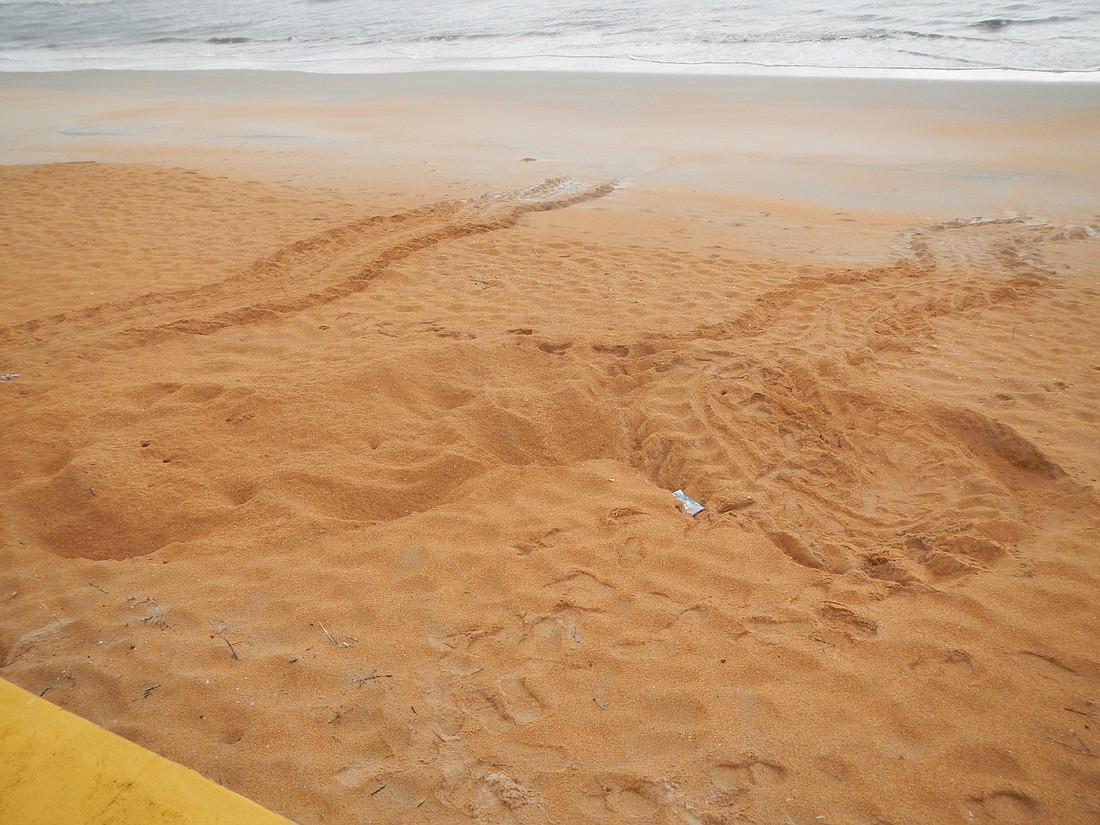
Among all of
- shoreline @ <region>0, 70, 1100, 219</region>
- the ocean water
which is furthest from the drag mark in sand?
the ocean water

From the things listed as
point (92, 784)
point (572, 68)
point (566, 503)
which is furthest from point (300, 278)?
point (572, 68)

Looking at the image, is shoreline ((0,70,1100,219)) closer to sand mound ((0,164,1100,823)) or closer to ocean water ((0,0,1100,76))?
ocean water ((0,0,1100,76))

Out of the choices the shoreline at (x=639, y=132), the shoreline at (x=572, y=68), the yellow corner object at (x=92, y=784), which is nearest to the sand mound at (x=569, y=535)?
the yellow corner object at (x=92, y=784)

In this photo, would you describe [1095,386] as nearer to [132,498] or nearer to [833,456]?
[833,456]

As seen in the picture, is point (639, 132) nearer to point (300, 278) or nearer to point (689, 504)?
point (300, 278)

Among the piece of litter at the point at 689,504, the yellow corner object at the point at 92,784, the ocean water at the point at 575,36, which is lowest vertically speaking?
the piece of litter at the point at 689,504

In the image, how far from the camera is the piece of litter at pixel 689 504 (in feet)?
11.9

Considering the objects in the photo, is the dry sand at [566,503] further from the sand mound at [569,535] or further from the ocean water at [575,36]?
the ocean water at [575,36]

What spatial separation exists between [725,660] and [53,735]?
204 centimetres

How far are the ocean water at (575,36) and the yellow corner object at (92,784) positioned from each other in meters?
18.0

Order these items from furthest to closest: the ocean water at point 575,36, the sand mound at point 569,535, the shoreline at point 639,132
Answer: the ocean water at point 575,36 < the shoreline at point 639,132 < the sand mound at point 569,535

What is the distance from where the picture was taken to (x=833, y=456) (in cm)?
403

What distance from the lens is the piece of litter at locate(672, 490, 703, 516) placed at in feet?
11.9

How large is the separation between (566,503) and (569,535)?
0.92 feet
